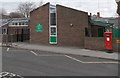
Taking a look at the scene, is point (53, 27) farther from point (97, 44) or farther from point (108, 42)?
point (108, 42)

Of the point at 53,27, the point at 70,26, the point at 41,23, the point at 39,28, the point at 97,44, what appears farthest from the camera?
the point at 39,28

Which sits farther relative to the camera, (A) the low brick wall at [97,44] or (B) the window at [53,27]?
(B) the window at [53,27]

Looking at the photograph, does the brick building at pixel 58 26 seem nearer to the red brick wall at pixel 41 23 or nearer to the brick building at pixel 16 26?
the red brick wall at pixel 41 23

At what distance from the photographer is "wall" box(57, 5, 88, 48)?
1712 centimetres

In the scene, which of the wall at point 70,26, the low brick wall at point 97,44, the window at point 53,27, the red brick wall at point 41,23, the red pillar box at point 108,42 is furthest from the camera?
the red brick wall at point 41,23

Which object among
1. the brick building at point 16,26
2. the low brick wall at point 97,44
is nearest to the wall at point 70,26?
the low brick wall at point 97,44

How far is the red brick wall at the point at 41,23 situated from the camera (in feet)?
61.9

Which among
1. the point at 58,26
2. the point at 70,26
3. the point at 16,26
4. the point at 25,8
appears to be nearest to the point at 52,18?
the point at 58,26

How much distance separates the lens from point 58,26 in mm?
18125

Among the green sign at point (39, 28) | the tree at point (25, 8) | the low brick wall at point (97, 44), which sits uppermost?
the tree at point (25, 8)

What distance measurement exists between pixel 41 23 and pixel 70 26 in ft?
13.2

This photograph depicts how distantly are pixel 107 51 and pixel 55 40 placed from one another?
685 cm

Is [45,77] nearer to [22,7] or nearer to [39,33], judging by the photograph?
[39,33]

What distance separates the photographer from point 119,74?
289 inches
